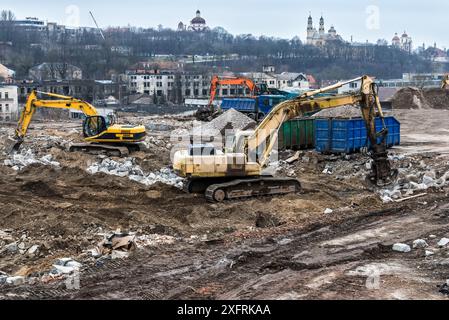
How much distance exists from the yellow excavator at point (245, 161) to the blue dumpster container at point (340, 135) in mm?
5335

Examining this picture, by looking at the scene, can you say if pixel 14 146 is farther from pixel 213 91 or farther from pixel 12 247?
pixel 213 91

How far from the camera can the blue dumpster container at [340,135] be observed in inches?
985

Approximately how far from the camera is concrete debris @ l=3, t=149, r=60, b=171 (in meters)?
25.0

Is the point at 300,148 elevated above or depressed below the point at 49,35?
below

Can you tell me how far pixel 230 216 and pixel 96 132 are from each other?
13036mm

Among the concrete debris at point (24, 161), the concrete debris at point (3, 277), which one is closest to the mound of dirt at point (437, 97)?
the concrete debris at point (24, 161)

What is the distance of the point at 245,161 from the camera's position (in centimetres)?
1838

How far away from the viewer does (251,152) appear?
60.7ft

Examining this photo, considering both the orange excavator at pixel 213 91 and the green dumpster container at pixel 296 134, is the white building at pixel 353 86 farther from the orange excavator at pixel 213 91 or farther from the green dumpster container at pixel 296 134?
the orange excavator at pixel 213 91

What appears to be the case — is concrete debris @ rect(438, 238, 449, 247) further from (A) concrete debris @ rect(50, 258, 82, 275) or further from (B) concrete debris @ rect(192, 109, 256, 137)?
(B) concrete debris @ rect(192, 109, 256, 137)

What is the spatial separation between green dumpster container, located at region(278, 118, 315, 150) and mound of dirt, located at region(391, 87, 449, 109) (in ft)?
109

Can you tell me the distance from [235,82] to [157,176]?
25.2 metres
